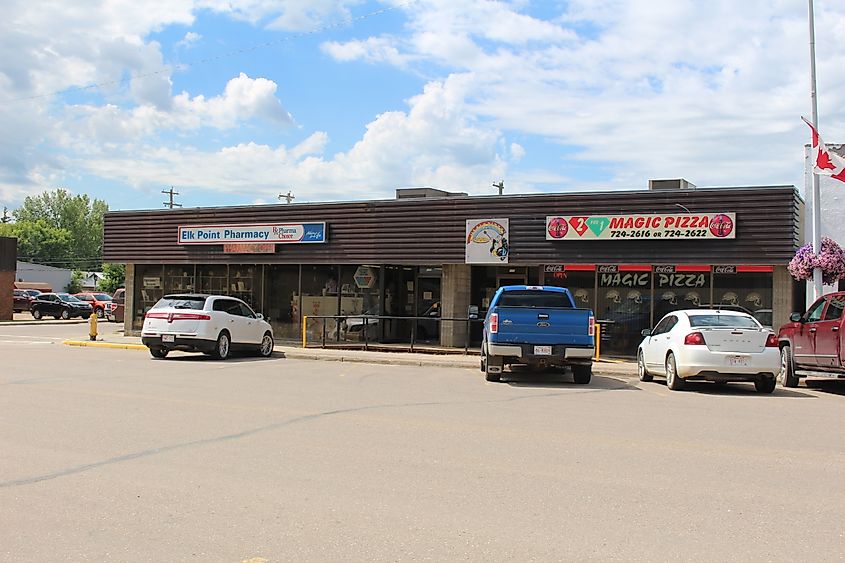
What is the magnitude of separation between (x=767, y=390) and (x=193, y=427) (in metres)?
10.5

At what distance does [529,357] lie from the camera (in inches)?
611

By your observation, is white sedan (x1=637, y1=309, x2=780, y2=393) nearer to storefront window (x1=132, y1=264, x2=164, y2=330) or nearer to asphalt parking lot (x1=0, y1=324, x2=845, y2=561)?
asphalt parking lot (x1=0, y1=324, x2=845, y2=561)

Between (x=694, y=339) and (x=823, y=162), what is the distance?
6.97 m

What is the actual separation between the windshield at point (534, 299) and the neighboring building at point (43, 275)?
91.1 metres

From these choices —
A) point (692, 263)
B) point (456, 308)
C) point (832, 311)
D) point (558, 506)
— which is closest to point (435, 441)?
point (558, 506)

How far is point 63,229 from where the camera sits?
124 m

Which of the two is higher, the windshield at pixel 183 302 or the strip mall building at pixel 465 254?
the strip mall building at pixel 465 254

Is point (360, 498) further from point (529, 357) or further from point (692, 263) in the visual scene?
point (692, 263)

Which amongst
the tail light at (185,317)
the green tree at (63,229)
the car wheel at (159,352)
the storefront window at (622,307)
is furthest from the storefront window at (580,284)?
the green tree at (63,229)

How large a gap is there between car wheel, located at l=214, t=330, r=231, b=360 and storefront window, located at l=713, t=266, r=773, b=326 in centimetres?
1279

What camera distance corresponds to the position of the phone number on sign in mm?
20828

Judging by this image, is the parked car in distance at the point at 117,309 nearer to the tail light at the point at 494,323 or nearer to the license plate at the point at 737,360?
the tail light at the point at 494,323

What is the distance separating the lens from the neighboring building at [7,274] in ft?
149

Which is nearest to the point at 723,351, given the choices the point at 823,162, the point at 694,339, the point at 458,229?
the point at 694,339
